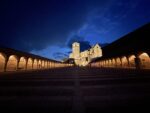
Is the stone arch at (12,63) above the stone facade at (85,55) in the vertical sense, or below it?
below

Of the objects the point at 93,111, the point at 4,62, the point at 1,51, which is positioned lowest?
the point at 93,111

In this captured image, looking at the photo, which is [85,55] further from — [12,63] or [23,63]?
[12,63]

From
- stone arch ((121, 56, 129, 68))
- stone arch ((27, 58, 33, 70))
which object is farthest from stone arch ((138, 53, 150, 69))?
stone arch ((27, 58, 33, 70))

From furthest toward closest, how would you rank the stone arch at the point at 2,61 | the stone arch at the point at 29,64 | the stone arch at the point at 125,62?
the stone arch at the point at 29,64 < the stone arch at the point at 125,62 < the stone arch at the point at 2,61

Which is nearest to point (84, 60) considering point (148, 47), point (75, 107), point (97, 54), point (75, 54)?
point (75, 54)

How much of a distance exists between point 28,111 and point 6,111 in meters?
0.44

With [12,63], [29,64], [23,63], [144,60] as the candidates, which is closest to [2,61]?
[12,63]

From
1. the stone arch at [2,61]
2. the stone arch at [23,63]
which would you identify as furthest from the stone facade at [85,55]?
the stone arch at [2,61]

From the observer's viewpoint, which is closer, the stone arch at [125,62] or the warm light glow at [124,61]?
the stone arch at [125,62]

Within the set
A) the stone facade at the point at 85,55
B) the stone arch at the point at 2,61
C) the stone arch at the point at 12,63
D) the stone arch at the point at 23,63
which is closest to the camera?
the stone arch at the point at 2,61

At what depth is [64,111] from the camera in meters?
2.84

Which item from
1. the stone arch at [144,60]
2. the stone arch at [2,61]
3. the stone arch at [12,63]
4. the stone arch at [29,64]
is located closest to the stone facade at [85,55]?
the stone arch at [29,64]

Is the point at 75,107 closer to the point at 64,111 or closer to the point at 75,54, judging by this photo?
the point at 64,111

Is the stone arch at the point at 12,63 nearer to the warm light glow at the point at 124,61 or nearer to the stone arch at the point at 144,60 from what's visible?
the warm light glow at the point at 124,61
